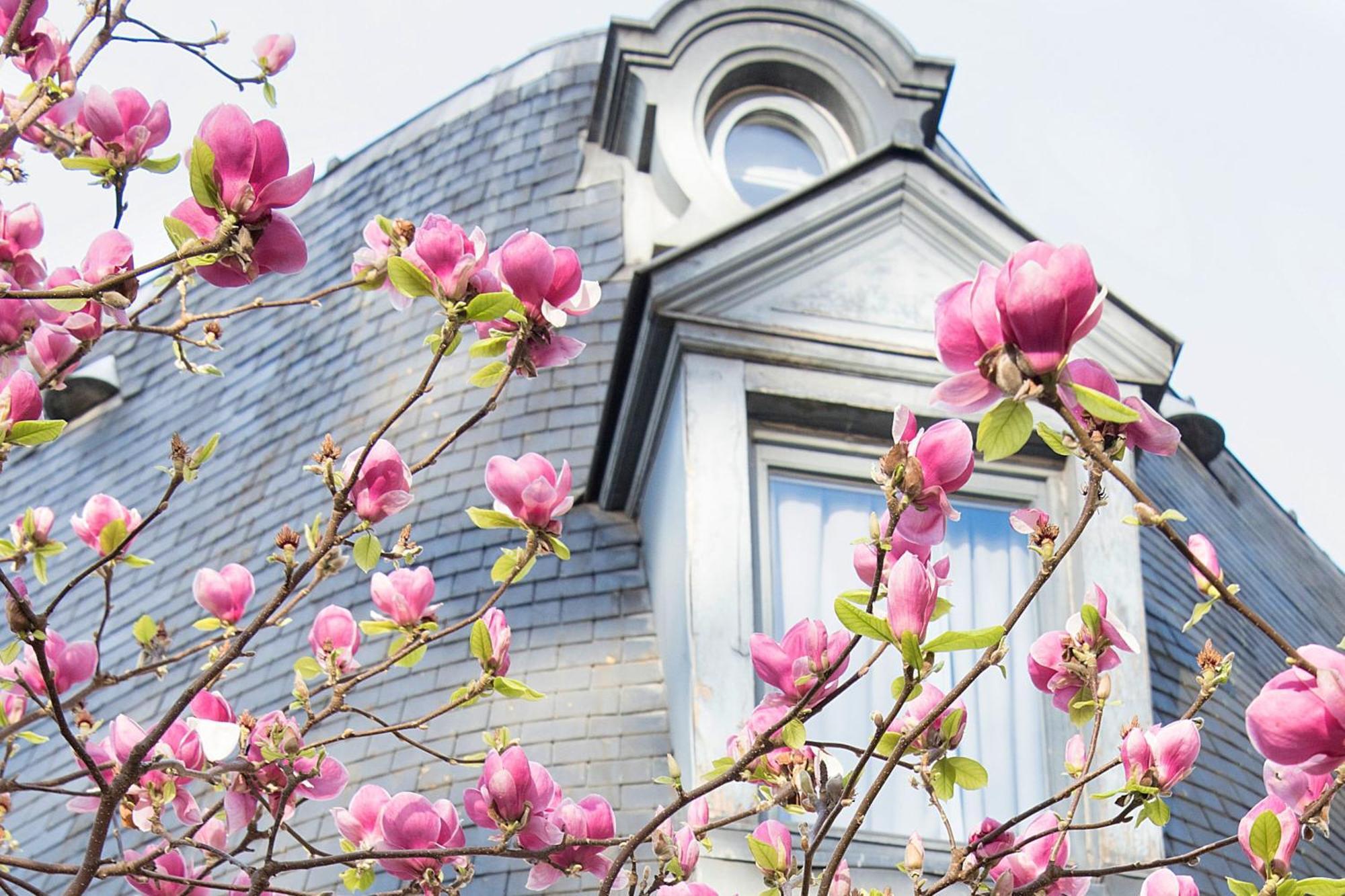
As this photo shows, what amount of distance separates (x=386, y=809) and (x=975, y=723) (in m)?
2.44

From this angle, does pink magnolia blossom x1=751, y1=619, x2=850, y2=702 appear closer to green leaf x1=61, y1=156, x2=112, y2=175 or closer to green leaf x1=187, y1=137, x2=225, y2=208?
green leaf x1=187, y1=137, x2=225, y2=208

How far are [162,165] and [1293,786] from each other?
162cm

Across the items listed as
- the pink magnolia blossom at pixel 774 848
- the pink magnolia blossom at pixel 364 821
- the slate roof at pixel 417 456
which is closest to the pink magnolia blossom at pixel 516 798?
the pink magnolia blossom at pixel 364 821

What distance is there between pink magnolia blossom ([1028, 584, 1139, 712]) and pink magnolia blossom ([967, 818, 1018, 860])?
0.19 meters

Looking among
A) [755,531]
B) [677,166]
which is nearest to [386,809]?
[755,531]

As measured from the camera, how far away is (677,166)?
5523 mm

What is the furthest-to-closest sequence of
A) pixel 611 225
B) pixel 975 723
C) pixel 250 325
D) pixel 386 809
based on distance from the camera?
pixel 250 325
pixel 611 225
pixel 975 723
pixel 386 809

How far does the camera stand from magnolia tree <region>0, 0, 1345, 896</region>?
153 cm

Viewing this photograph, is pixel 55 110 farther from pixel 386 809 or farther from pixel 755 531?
pixel 755 531

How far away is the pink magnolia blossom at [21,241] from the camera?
2.33m

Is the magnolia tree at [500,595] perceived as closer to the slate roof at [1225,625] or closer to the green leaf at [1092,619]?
the green leaf at [1092,619]

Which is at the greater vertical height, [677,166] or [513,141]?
[513,141]

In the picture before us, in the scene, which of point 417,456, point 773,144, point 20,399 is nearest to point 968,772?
point 20,399

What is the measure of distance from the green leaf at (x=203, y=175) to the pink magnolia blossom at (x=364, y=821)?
2.81ft
